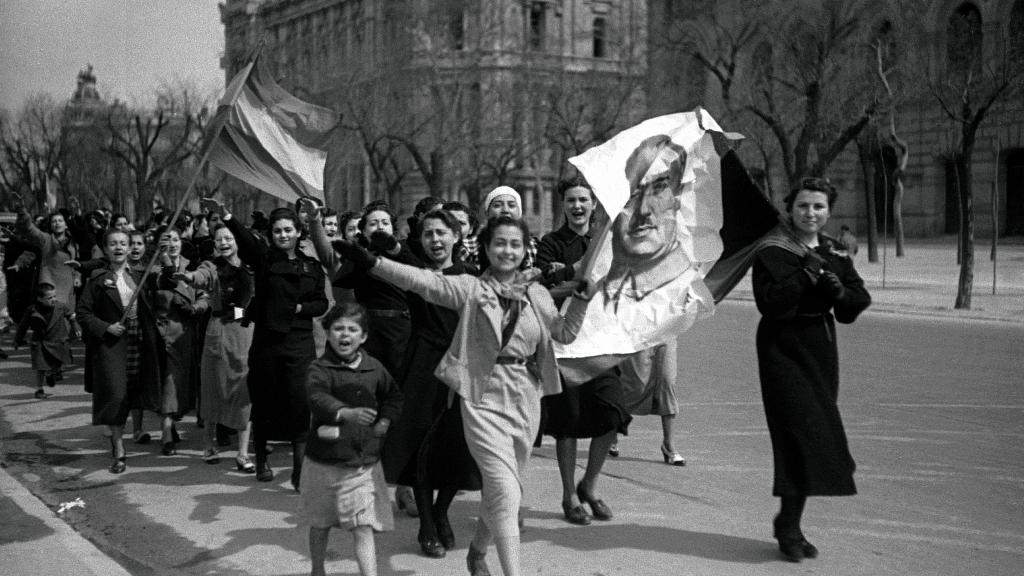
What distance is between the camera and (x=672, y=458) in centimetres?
826

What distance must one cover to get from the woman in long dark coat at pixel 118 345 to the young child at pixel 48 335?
3495 mm

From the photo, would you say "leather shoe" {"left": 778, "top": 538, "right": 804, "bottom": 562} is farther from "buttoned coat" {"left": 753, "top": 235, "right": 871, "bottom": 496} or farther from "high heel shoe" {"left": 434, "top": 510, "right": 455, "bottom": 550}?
"high heel shoe" {"left": 434, "top": 510, "right": 455, "bottom": 550}

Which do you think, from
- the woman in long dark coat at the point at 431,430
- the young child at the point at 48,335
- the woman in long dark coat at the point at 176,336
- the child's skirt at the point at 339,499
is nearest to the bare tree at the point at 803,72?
the young child at the point at 48,335

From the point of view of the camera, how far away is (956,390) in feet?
37.7

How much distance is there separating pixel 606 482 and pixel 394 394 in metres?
2.61

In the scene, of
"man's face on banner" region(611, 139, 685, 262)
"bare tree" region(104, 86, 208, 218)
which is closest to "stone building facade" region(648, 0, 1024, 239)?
"man's face on banner" region(611, 139, 685, 262)

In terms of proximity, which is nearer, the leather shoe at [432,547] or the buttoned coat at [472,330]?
the buttoned coat at [472,330]

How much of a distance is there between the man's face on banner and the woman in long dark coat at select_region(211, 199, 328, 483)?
7.26 ft

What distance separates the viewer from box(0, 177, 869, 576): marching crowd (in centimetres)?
525

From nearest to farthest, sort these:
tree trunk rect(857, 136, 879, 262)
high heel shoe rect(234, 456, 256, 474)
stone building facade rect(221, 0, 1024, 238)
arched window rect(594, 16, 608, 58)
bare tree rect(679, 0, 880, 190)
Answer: high heel shoe rect(234, 456, 256, 474), bare tree rect(679, 0, 880, 190), tree trunk rect(857, 136, 879, 262), stone building facade rect(221, 0, 1024, 238), arched window rect(594, 16, 608, 58)

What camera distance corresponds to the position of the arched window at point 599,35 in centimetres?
6772

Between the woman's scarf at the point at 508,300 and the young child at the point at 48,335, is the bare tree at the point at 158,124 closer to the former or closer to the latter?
the young child at the point at 48,335

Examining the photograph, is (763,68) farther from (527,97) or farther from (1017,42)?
(527,97)

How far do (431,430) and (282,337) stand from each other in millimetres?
2033
